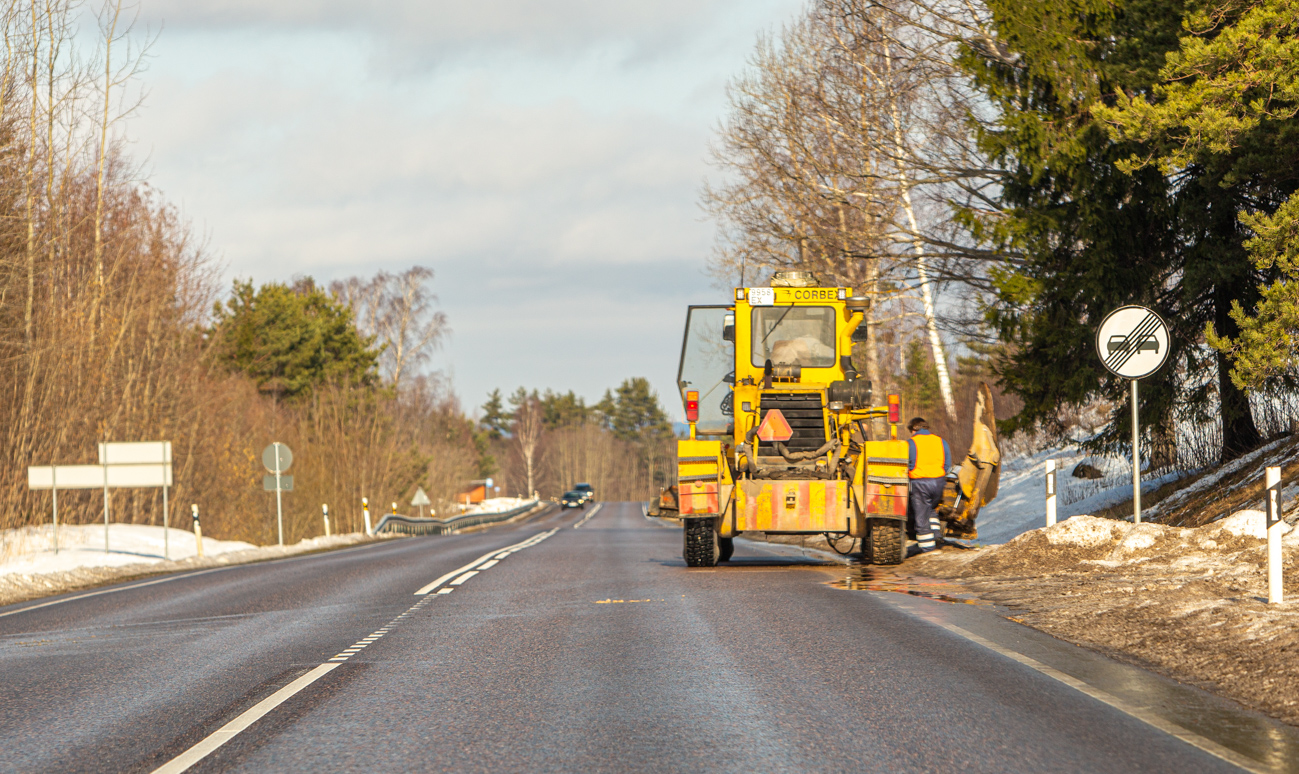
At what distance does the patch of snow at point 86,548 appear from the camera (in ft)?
62.7

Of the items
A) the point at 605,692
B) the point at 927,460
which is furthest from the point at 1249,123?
the point at 605,692

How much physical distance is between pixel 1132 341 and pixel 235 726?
32.8ft

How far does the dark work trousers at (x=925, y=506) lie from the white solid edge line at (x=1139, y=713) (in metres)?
7.01

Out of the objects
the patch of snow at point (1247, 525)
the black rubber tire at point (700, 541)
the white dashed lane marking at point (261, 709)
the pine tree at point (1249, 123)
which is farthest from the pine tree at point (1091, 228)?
the white dashed lane marking at point (261, 709)

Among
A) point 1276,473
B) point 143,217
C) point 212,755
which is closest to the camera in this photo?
point 212,755

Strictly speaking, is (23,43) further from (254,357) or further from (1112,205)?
(254,357)

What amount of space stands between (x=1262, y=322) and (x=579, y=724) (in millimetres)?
9701

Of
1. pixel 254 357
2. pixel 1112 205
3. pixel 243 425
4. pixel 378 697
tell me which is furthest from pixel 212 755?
pixel 254 357

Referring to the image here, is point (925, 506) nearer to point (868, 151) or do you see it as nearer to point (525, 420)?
point (868, 151)

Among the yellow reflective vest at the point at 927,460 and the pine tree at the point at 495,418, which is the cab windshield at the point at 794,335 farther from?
the pine tree at the point at 495,418

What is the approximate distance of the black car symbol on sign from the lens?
40.0ft

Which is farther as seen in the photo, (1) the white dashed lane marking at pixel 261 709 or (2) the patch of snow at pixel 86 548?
(2) the patch of snow at pixel 86 548

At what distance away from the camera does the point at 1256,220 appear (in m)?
11.8

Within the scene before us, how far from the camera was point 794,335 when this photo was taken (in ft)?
47.7
